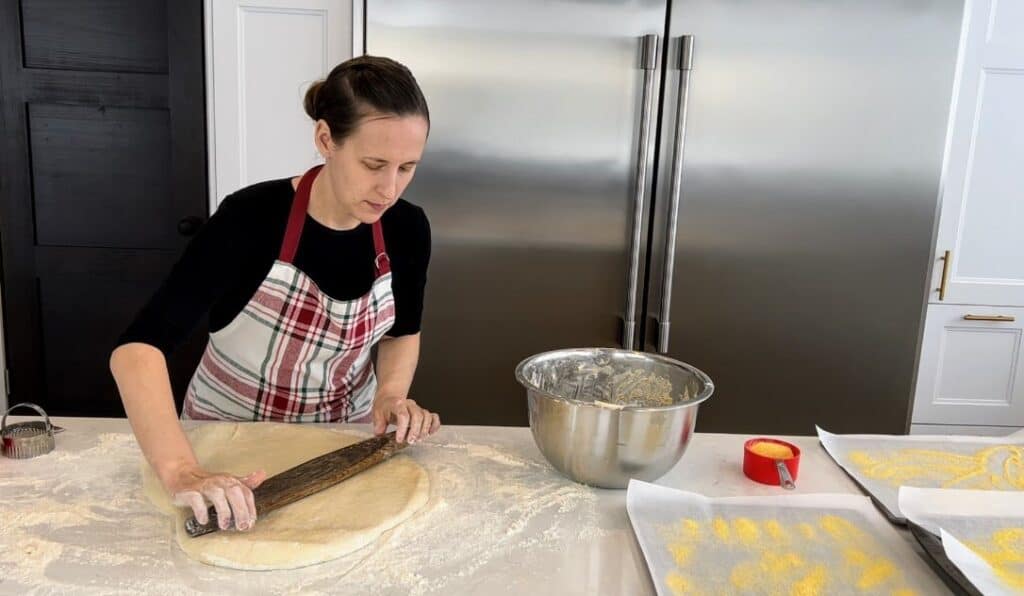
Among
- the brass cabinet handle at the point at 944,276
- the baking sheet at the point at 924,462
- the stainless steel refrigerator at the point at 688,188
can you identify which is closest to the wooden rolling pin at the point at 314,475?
the baking sheet at the point at 924,462

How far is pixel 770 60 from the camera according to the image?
85.3 inches

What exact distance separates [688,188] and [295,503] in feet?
4.86

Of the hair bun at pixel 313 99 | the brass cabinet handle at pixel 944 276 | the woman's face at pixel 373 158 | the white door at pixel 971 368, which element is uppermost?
the hair bun at pixel 313 99

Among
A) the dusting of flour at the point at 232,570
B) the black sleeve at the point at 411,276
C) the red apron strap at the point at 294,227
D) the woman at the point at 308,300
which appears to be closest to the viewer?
the dusting of flour at the point at 232,570

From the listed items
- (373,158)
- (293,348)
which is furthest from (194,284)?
(373,158)

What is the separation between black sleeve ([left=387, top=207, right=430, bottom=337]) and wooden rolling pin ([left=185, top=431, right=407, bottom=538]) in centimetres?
29

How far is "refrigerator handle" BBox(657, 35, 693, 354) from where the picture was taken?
210cm

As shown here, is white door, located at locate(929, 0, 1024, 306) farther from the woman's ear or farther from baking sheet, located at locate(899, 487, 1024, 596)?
the woman's ear

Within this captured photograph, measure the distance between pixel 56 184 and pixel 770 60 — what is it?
6.77 feet

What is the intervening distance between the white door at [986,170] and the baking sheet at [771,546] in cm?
153

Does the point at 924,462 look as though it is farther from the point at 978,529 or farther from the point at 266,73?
the point at 266,73


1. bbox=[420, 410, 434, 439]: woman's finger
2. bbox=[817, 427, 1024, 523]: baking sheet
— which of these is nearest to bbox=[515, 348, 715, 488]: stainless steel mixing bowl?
bbox=[420, 410, 434, 439]: woman's finger

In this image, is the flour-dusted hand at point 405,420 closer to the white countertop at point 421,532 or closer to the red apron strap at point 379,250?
the white countertop at point 421,532

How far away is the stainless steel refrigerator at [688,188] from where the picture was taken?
6.91 feet
